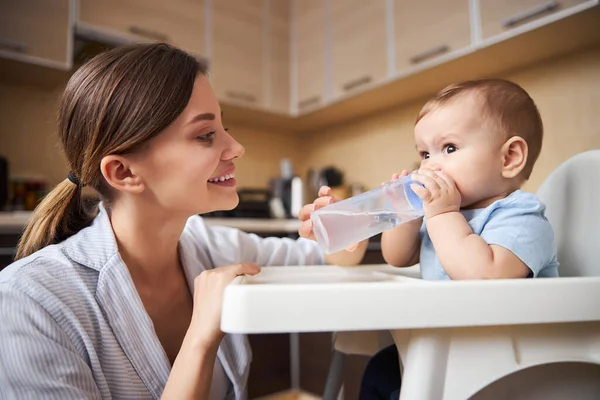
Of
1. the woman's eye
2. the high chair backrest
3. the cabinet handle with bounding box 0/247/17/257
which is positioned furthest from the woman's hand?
the cabinet handle with bounding box 0/247/17/257

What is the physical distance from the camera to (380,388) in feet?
2.37

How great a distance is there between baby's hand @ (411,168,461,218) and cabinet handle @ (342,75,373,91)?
1.57 m

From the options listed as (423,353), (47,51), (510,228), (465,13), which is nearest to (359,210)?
(510,228)

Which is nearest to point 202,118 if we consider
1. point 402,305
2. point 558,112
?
point 402,305

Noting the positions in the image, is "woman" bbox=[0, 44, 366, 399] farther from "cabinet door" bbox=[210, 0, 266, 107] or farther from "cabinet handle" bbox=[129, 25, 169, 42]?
"cabinet door" bbox=[210, 0, 266, 107]

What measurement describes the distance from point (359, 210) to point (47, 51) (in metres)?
1.63

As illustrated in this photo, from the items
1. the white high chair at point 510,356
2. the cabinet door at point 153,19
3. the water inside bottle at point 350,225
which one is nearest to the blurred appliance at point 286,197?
the cabinet door at point 153,19

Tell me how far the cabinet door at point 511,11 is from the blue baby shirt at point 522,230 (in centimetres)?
113

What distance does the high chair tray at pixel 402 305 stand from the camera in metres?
0.41

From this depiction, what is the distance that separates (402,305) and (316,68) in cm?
223

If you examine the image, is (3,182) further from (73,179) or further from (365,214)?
(365,214)

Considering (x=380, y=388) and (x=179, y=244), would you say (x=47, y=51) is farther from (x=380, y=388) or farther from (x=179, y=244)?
(x=380, y=388)

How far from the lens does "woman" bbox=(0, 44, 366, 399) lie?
23.6 inches

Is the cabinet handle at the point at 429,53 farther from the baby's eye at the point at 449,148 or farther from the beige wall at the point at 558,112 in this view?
the baby's eye at the point at 449,148
